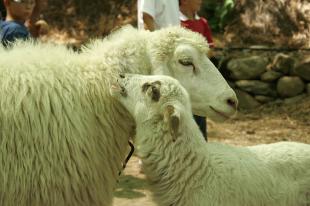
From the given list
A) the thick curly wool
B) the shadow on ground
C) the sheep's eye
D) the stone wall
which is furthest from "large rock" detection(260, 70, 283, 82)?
the thick curly wool

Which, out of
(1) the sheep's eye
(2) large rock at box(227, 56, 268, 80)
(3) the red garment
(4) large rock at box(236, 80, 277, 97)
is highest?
(3) the red garment

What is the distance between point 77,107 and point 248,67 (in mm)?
6693

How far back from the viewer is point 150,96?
294 cm

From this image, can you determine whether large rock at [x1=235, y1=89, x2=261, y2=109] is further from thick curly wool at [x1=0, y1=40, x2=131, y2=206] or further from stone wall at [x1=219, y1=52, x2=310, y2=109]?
thick curly wool at [x1=0, y1=40, x2=131, y2=206]

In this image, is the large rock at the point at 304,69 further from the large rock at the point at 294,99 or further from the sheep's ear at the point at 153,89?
the sheep's ear at the point at 153,89

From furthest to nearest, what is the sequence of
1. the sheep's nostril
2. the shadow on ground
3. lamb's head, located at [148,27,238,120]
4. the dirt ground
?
the dirt ground, the shadow on ground, the sheep's nostril, lamb's head, located at [148,27,238,120]

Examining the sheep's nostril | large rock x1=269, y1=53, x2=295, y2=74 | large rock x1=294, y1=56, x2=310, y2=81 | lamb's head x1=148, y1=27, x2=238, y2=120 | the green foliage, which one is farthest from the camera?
the green foliage

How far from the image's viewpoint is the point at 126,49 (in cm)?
314

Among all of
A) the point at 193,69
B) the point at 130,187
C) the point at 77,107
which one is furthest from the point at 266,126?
the point at 77,107

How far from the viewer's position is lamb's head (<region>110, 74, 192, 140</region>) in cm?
292

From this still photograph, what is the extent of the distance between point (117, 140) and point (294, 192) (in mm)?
1041

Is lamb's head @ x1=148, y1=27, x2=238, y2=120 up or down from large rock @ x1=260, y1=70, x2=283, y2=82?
up

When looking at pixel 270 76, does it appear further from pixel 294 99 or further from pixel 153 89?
pixel 153 89

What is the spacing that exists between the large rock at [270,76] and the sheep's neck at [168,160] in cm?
658
